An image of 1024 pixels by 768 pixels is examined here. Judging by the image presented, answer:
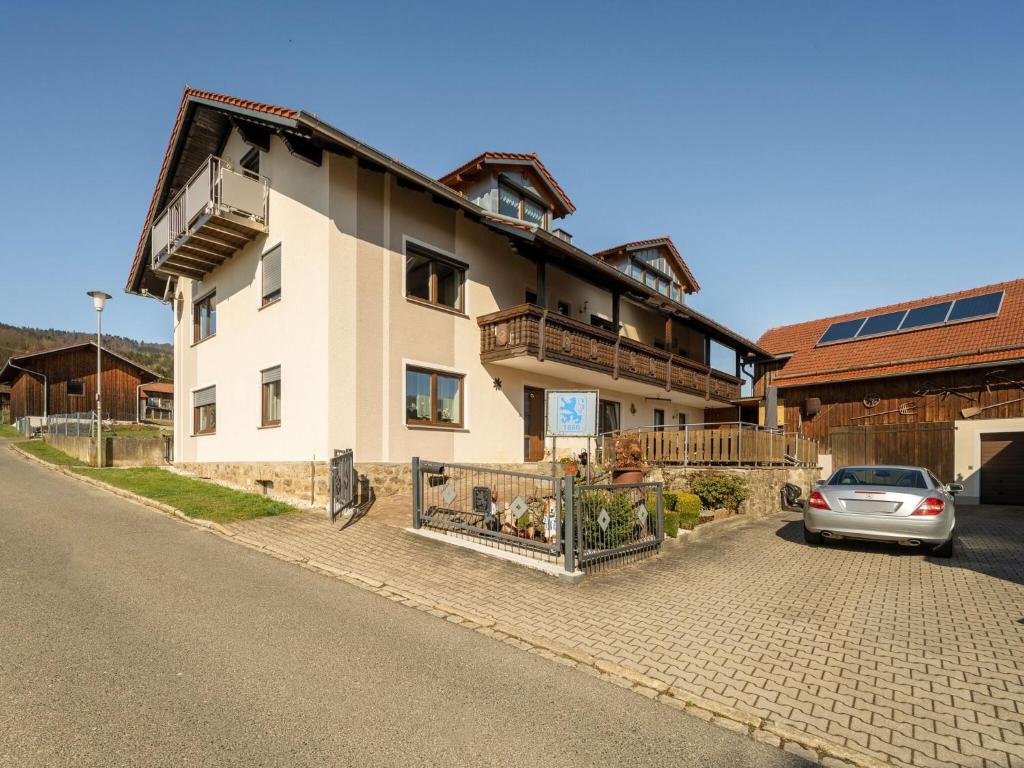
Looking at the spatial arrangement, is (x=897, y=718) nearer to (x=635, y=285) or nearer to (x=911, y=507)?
(x=911, y=507)

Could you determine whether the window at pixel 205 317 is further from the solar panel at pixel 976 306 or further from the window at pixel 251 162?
the solar panel at pixel 976 306

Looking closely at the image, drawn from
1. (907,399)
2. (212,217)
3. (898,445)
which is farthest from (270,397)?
(907,399)

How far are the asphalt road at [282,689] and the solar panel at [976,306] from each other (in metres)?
24.0

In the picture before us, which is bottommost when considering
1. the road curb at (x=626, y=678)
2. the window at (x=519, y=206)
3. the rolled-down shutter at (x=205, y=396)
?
the road curb at (x=626, y=678)

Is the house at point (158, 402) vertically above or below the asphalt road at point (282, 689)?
above

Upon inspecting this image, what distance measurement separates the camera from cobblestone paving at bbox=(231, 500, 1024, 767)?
12.7 ft

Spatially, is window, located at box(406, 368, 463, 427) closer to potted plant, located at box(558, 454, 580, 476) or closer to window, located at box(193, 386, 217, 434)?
potted plant, located at box(558, 454, 580, 476)

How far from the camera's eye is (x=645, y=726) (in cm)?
374

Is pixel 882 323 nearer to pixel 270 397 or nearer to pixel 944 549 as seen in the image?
pixel 944 549

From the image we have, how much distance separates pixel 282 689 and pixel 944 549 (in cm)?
957

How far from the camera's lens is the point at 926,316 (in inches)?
887

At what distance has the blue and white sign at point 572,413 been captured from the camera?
9.76 m

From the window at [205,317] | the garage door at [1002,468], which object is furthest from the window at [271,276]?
the garage door at [1002,468]

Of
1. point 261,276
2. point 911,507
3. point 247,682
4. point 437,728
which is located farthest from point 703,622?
point 261,276
